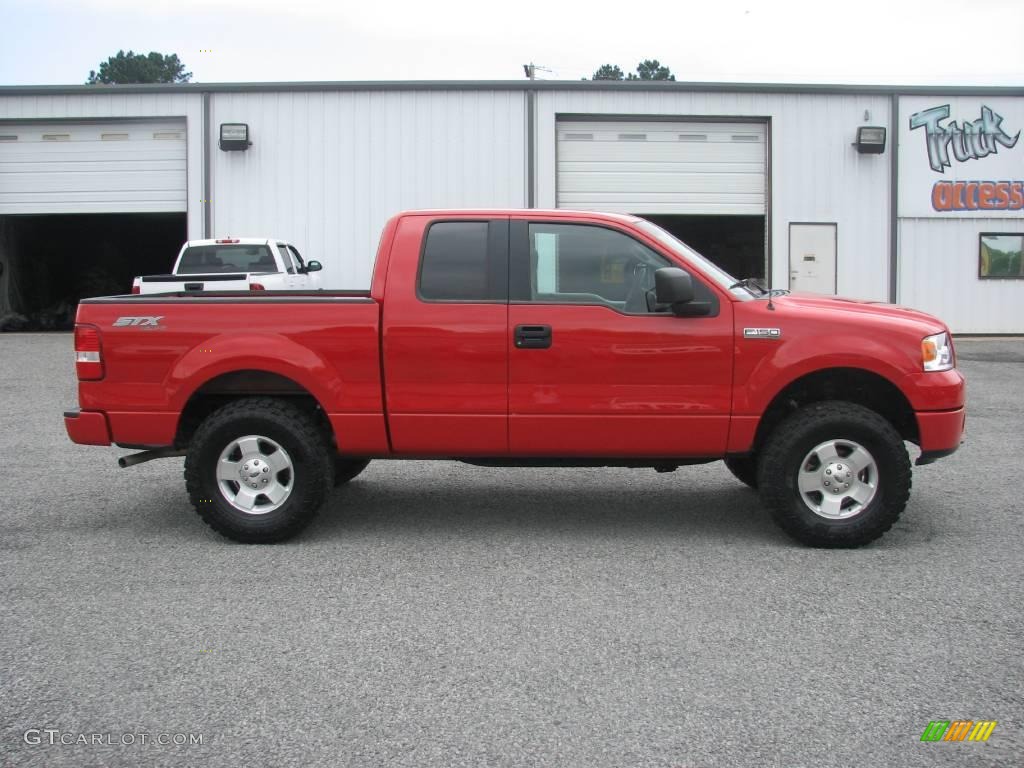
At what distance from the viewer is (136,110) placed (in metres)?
20.0

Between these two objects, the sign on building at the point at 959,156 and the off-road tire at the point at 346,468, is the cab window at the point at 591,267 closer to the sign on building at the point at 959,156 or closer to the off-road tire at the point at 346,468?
the off-road tire at the point at 346,468

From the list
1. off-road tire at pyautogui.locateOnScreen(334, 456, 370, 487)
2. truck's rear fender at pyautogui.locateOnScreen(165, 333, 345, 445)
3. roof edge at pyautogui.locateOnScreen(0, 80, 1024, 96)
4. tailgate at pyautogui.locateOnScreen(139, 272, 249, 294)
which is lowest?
off-road tire at pyautogui.locateOnScreen(334, 456, 370, 487)

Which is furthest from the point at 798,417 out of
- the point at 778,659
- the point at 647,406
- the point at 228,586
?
the point at 228,586

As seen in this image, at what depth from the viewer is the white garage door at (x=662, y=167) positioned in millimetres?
20156

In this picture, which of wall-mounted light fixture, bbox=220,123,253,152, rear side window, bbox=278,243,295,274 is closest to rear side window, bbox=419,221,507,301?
rear side window, bbox=278,243,295,274

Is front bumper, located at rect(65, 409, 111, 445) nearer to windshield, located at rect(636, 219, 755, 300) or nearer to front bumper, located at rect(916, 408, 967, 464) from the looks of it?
windshield, located at rect(636, 219, 755, 300)

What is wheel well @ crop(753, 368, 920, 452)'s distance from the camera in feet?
18.7

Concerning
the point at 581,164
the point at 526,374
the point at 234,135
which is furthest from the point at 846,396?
the point at 234,135

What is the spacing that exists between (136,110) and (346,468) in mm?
15793

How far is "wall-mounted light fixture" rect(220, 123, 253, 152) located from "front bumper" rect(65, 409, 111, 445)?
48.5 ft

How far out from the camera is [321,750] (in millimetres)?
3195

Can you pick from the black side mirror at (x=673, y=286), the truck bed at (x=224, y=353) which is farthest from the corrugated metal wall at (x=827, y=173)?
the truck bed at (x=224, y=353)

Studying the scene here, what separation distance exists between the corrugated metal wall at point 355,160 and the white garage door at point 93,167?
3.93 feet

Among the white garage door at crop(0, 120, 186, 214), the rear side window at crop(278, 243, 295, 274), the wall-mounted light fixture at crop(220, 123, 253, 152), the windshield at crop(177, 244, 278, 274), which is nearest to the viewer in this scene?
the windshield at crop(177, 244, 278, 274)
